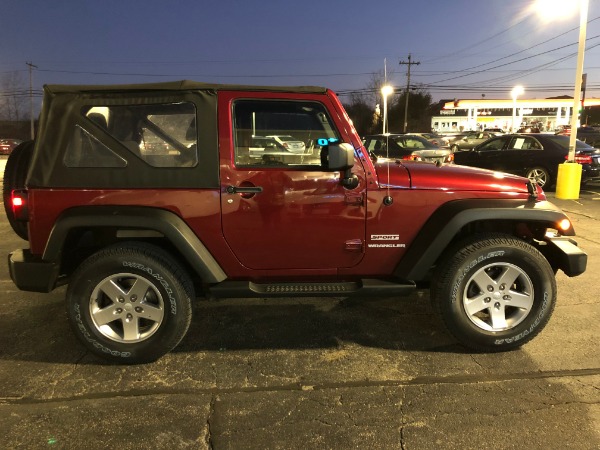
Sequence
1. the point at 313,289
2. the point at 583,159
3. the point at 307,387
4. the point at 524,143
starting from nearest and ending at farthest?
1. the point at 307,387
2. the point at 313,289
3. the point at 583,159
4. the point at 524,143

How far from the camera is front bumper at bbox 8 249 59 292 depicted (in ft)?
10.2

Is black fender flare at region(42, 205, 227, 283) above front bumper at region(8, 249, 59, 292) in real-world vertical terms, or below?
above

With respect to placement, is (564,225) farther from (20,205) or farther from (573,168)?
(573,168)

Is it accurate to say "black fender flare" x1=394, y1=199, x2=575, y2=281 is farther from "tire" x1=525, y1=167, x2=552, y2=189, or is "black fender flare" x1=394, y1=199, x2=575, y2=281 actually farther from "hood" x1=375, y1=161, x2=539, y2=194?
"tire" x1=525, y1=167, x2=552, y2=189

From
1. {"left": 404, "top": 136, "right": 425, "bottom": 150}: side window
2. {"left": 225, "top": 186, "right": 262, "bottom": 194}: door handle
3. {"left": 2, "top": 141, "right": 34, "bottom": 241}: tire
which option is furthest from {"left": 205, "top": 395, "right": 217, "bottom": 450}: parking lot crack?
{"left": 404, "top": 136, "right": 425, "bottom": 150}: side window

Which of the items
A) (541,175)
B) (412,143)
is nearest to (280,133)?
(412,143)

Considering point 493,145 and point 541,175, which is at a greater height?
point 493,145

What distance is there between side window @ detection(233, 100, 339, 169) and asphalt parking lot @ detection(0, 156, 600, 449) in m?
1.42

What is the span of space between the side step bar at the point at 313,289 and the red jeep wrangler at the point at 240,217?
1cm

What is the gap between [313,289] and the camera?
3244 mm

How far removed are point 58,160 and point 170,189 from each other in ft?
2.51

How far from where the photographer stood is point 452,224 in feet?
10.3

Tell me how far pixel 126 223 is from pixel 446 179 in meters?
2.26

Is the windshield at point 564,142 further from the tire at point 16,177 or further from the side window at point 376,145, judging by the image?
the tire at point 16,177
